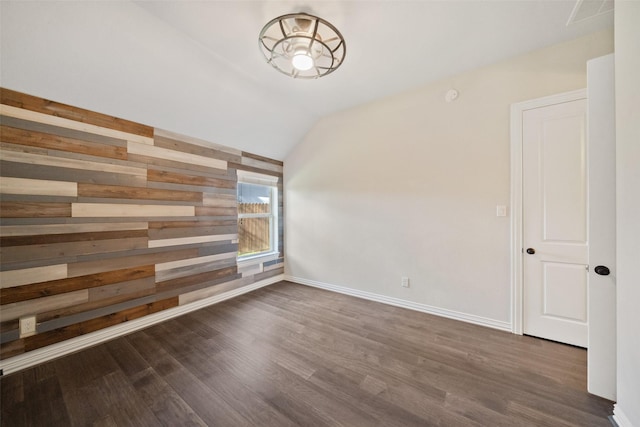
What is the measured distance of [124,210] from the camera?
2320mm

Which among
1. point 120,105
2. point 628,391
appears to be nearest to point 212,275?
point 120,105

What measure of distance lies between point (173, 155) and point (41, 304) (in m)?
1.80

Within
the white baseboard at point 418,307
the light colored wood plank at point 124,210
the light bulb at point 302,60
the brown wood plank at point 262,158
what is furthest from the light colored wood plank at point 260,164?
the white baseboard at point 418,307

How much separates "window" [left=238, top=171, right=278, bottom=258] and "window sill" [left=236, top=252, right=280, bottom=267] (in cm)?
5

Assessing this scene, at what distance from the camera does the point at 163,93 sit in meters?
2.29

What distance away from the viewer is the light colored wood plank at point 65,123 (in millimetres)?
1768

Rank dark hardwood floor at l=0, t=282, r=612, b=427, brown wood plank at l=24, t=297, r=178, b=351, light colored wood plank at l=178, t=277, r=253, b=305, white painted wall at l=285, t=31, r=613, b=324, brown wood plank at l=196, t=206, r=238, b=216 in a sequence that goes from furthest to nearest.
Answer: brown wood plank at l=196, t=206, r=238, b=216 < light colored wood plank at l=178, t=277, r=253, b=305 < white painted wall at l=285, t=31, r=613, b=324 < brown wood plank at l=24, t=297, r=178, b=351 < dark hardwood floor at l=0, t=282, r=612, b=427

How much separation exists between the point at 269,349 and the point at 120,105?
2.80 m

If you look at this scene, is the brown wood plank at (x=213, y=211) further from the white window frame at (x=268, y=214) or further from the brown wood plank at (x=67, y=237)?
the brown wood plank at (x=67, y=237)

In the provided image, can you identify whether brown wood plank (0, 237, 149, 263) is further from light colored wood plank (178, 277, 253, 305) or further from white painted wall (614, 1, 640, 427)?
white painted wall (614, 1, 640, 427)

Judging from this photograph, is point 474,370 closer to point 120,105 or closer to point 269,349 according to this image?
point 269,349

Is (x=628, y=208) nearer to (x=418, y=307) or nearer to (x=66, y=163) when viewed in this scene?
(x=418, y=307)

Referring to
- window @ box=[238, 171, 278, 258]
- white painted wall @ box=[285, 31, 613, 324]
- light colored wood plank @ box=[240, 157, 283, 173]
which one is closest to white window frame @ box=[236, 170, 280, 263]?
window @ box=[238, 171, 278, 258]

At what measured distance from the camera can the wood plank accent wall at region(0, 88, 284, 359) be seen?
178 cm
